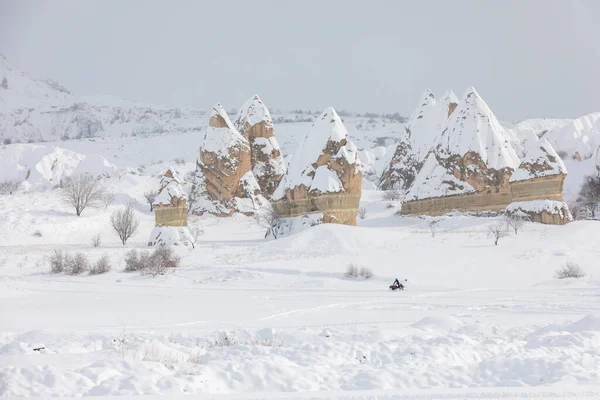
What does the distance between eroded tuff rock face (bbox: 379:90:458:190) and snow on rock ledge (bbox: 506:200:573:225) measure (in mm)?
23345

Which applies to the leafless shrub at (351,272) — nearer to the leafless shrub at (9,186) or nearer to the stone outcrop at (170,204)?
the stone outcrop at (170,204)

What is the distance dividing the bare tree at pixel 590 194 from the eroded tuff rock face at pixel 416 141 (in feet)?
44.8

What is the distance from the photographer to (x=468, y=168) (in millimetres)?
32156

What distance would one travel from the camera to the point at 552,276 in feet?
51.9

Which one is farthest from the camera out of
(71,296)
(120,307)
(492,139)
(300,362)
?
(492,139)

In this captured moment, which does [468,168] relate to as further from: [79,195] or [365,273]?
[79,195]

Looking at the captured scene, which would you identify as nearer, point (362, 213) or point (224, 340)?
point (224, 340)

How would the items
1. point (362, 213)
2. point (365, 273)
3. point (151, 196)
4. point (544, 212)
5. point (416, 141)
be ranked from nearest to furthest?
point (365, 273) < point (544, 212) < point (362, 213) < point (151, 196) < point (416, 141)

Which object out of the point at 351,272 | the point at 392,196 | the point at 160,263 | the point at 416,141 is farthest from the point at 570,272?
the point at 416,141

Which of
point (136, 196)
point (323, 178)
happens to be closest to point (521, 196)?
point (323, 178)

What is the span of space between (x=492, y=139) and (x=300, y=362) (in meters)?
30.4

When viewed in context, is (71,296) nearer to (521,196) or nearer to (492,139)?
(521,196)

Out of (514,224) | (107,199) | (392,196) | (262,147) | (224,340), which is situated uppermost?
(262,147)

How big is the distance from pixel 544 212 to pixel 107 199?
3062 centimetres
